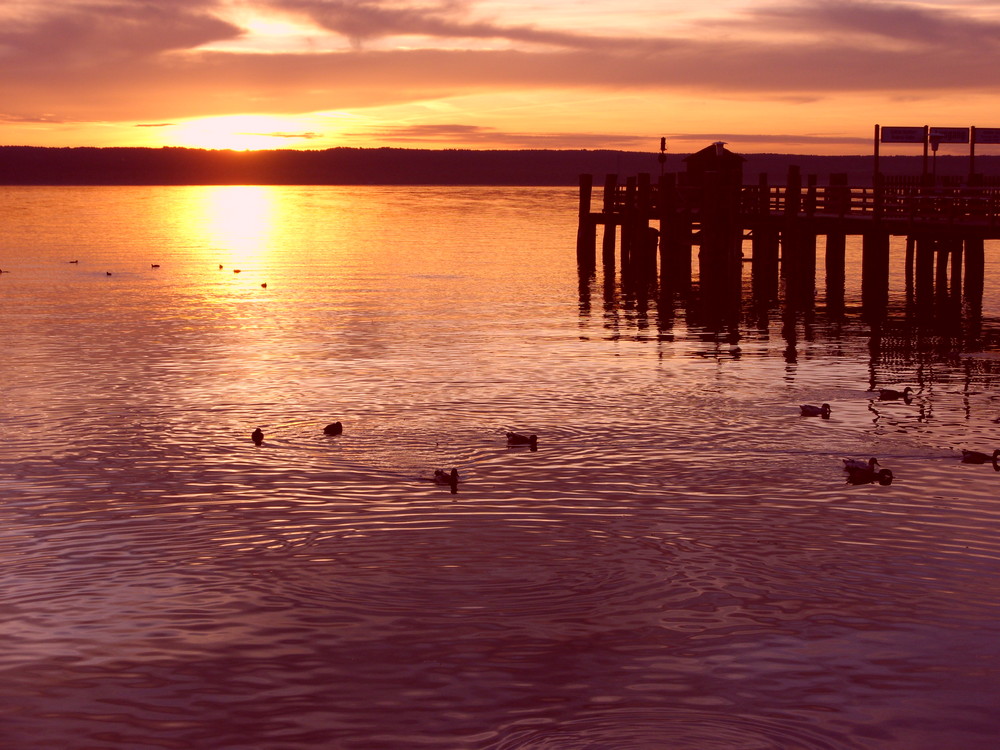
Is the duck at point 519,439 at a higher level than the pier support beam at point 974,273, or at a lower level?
lower

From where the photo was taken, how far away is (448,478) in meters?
14.4

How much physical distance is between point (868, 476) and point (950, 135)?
26.7 meters

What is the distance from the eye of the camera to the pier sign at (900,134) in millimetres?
36156

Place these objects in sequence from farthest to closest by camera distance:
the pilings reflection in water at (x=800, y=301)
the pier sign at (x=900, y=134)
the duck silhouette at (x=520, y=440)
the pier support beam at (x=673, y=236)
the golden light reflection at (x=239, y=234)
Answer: the golden light reflection at (x=239, y=234) → the pier support beam at (x=673, y=236) → the pier sign at (x=900, y=134) → the pilings reflection in water at (x=800, y=301) → the duck silhouette at (x=520, y=440)

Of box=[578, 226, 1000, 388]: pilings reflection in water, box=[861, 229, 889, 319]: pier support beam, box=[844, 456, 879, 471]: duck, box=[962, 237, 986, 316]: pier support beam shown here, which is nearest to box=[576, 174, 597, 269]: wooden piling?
box=[578, 226, 1000, 388]: pilings reflection in water

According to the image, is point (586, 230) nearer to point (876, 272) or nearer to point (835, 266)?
point (835, 266)

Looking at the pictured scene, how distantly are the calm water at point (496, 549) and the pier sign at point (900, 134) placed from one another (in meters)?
11.0

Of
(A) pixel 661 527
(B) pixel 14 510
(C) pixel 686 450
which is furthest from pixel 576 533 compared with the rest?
(B) pixel 14 510

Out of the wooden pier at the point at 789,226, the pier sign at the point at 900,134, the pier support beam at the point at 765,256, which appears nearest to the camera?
the wooden pier at the point at 789,226

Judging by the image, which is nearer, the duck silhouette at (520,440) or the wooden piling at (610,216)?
the duck silhouette at (520,440)

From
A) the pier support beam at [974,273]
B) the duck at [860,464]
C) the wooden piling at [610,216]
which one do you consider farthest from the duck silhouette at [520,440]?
the wooden piling at [610,216]

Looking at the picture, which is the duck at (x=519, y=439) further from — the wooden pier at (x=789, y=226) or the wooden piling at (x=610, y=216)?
the wooden piling at (x=610, y=216)

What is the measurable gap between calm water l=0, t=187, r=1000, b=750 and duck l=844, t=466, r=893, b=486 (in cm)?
14

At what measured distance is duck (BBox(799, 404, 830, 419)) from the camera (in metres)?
18.4
